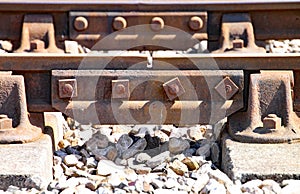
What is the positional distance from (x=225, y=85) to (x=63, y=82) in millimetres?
965

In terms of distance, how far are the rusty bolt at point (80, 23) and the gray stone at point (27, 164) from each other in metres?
1.05

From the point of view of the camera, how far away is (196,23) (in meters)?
5.27

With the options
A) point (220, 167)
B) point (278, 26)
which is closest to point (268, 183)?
point (220, 167)

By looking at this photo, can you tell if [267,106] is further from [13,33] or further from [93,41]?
[13,33]

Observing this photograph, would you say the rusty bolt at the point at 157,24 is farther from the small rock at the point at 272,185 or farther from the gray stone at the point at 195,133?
the small rock at the point at 272,185

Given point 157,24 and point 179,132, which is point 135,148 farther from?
point 157,24

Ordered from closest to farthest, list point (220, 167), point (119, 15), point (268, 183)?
point (268, 183) < point (220, 167) < point (119, 15)

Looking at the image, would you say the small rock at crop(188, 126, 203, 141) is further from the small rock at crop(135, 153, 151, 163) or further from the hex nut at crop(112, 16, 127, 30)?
the hex nut at crop(112, 16, 127, 30)

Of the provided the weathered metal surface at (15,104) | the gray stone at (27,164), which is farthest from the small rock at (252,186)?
the weathered metal surface at (15,104)

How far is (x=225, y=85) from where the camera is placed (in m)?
4.51

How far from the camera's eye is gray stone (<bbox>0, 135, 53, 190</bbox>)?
3.81 meters

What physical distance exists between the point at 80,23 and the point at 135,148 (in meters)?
1.11

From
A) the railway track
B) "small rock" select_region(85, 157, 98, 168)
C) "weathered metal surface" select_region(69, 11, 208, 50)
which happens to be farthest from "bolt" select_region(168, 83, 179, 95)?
"weathered metal surface" select_region(69, 11, 208, 50)

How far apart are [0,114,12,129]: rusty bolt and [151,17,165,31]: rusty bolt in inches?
53.0
